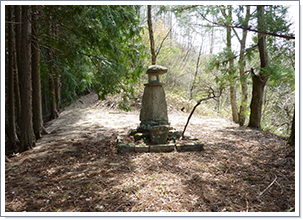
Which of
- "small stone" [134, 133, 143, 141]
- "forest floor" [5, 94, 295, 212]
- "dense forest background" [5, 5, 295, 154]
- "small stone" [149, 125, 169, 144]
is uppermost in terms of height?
"dense forest background" [5, 5, 295, 154]

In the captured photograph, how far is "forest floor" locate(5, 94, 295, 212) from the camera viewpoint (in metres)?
2.06

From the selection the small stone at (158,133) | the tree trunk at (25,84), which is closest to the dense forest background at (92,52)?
the tree trunk at (25,84)

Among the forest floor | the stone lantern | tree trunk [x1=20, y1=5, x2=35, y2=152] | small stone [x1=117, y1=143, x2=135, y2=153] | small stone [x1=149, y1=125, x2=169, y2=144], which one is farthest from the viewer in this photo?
the stone lantern

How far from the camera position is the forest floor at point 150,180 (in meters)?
2.06

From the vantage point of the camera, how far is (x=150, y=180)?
2652mm

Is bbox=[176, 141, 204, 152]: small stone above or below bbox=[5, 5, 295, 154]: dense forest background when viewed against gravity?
below

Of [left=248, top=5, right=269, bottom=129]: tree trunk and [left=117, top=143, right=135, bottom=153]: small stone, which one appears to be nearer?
[left=117, top=143, right=135, bottom=153]: small stone

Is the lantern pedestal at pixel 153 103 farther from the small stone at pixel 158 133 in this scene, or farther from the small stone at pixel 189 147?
the small stone at pixel 189 147

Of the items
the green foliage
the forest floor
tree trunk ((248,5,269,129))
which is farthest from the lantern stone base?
tree trunk ((248,5,269,129))

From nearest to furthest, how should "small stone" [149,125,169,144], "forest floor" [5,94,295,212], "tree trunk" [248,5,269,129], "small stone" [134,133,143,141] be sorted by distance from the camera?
"forest floor" [5,94,295,212], "small stone" [149,125,169,144], "small stone" [134,133,143,141], "tree trunk" [248,5,269,129]

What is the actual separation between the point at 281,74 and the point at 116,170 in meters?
4.78

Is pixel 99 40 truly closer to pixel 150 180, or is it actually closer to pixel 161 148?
pixel 161 148

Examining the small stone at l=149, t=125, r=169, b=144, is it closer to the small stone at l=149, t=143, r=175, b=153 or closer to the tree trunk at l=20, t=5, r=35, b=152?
the small stone at l=149, t=143, r=175, b=153
